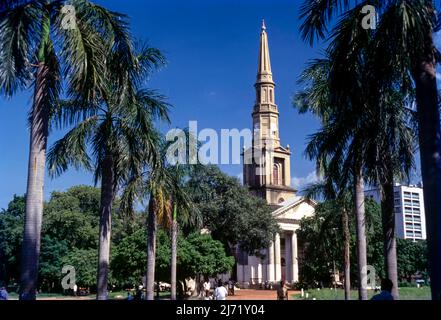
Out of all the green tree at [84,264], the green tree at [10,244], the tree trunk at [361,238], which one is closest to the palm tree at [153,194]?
the tree trunk at [361,238]

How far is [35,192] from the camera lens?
11.2m

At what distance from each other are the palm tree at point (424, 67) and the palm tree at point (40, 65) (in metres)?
5.94

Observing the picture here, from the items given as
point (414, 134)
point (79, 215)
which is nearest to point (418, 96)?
point (414, 134)

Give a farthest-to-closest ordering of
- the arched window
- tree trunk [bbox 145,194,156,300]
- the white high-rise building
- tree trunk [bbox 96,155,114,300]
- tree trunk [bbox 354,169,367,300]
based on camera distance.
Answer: the white high-rise building
the arched window
tree trunk [bbox 145,194,156,300]
tree trunk [bbox 354,169,367,300]
tree trunk [bbox 96,155,114,300]

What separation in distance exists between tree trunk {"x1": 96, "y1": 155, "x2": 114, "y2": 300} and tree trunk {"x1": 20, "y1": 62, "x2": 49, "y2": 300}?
398cm

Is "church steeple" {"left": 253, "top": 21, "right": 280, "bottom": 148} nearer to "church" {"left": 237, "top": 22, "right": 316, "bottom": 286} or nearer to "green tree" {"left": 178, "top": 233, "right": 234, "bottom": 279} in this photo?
"church" {"left": 237, "top": 22, "right": 316, "bottom": 286}

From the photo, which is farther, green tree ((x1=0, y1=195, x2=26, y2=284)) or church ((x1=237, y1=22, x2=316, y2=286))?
church ((x1=237, y1=22, x2=316, y2=286))

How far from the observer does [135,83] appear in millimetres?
14695

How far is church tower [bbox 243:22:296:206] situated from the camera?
7056 centimetres

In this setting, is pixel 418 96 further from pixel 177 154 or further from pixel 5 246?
pixel 5 246

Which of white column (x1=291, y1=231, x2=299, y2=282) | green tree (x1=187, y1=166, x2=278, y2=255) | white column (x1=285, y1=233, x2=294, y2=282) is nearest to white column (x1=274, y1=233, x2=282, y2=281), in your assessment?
white column (x1=285, y1=233, x2=294, y2=282)

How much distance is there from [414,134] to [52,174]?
33.9 feet

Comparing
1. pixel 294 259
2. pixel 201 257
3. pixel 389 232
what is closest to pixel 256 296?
pixel 201 257
